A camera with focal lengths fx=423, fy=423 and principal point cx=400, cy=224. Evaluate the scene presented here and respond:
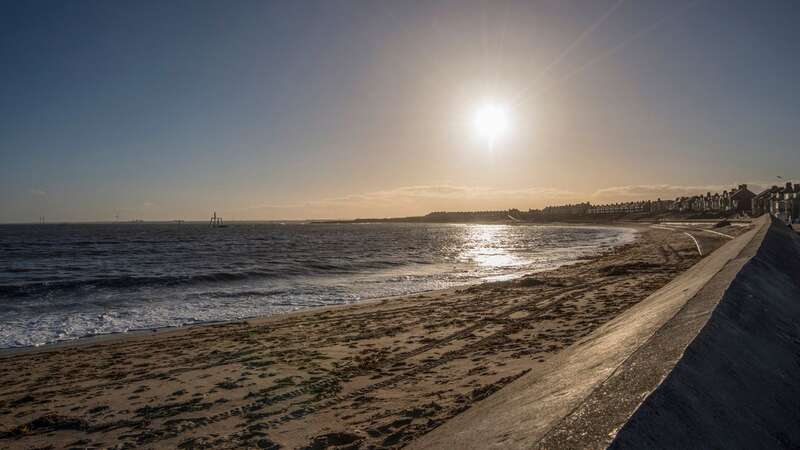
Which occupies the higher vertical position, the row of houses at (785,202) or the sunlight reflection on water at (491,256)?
the row of houses at (785,202)

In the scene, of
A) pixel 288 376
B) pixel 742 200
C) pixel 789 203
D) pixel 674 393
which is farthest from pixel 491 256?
pixel 742 200

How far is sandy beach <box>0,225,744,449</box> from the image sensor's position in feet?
15.1

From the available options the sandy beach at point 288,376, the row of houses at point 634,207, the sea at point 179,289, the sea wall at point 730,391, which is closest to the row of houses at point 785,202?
the sea at point 179,289

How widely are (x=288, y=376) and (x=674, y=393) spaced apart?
543 centimetres

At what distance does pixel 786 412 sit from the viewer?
2418 millimetres

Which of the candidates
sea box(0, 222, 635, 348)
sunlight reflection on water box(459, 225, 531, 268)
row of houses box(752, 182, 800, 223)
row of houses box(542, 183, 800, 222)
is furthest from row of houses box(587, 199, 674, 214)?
sea box(0, 222, 635, 348)

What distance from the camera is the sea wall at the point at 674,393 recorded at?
6.02 ft

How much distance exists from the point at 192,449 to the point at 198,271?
70.8 feet

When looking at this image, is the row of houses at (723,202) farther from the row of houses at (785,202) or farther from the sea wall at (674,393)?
the sea wall at (674,393)

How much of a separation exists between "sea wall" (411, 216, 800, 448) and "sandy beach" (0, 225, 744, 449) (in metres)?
1.74

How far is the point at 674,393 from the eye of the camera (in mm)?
2037

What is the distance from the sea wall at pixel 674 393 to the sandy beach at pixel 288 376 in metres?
1.74

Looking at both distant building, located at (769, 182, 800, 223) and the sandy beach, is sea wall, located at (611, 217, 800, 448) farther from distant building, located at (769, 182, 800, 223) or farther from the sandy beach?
distant building, located at (769, 182, 800, 223)

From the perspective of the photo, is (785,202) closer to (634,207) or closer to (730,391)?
(730,391)
